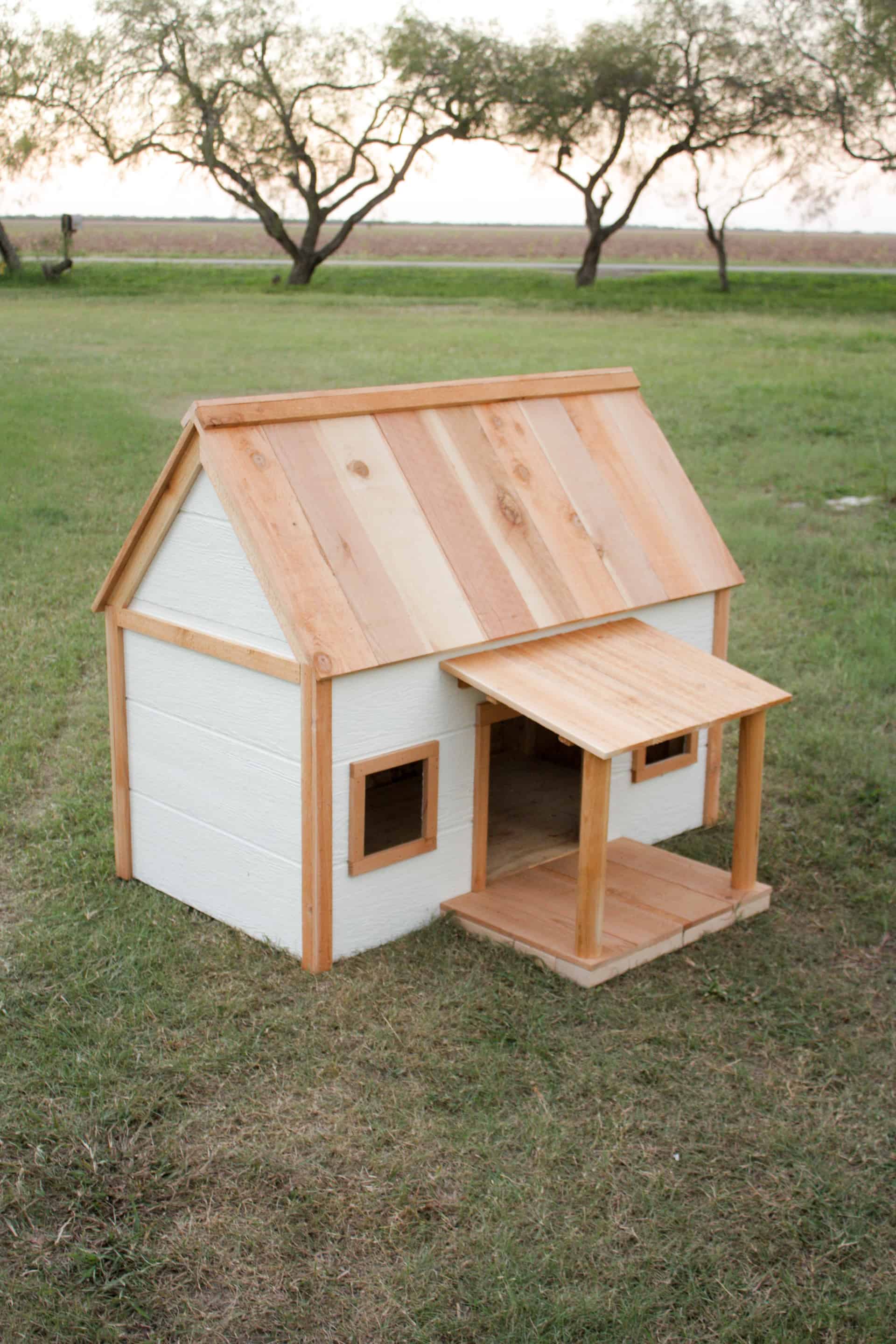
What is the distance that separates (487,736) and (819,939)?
5.99 feet

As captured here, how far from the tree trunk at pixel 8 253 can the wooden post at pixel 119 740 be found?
1278 inches

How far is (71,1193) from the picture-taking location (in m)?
4.67

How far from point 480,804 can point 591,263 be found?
33329 mm

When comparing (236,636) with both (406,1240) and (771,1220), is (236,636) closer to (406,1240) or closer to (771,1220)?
(406,1240)

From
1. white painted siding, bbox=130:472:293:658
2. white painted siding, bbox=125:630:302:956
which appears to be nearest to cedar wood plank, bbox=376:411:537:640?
white painted siding, bbox=130:472:293:658

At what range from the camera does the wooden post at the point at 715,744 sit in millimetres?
7441

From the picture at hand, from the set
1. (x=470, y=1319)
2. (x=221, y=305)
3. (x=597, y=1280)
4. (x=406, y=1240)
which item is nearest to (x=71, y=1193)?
(x=406, y=1240)

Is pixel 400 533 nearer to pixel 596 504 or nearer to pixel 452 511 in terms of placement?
pixel 452 511

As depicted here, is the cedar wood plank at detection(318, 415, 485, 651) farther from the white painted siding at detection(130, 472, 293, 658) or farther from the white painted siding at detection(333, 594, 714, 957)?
the white painted siding at detection(130, 472, 293, 658)

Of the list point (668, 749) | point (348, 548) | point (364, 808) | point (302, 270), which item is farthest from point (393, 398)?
point (302, 270)

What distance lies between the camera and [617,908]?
6422 millimetres

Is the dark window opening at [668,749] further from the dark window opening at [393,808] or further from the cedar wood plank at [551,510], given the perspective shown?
the dark window opening at [393,808]

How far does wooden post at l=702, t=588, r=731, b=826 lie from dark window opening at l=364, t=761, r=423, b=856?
1.56m

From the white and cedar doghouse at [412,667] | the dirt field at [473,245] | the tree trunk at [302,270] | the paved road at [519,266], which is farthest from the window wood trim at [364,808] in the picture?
the dirt field at [473,245]
